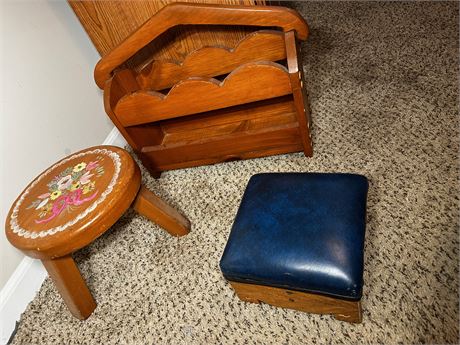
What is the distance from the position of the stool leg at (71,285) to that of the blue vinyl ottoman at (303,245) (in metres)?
0.45

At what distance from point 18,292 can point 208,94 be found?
2.83ft

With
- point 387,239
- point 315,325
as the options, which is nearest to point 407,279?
point 387,239

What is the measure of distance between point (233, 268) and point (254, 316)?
0.74 feet

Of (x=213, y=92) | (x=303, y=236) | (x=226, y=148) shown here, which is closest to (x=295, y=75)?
(x=213, y=92)

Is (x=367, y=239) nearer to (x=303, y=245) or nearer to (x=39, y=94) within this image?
(x=303, y=245)

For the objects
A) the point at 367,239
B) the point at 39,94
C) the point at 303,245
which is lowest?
the point at 367,239

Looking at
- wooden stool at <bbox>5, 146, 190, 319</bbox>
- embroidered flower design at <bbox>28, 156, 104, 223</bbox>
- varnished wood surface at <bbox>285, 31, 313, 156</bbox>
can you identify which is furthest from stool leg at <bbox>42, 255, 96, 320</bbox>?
varnished wood surface at <bbox>285, 31, 313, 156</bbox>

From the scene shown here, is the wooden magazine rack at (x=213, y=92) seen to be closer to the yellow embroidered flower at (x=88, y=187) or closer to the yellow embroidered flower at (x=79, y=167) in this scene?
the yellow embroidered flower at (x=79, y=167)

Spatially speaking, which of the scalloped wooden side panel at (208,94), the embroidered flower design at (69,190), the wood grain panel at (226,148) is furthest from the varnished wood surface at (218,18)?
the embroidered flower design at (69,190)

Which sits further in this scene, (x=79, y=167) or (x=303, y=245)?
(x=79, y=167)

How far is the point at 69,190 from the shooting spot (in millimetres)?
863

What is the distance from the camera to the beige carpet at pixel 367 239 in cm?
78

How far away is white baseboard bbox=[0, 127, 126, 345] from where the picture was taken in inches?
37.6

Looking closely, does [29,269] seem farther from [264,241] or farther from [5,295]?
[264,241]
